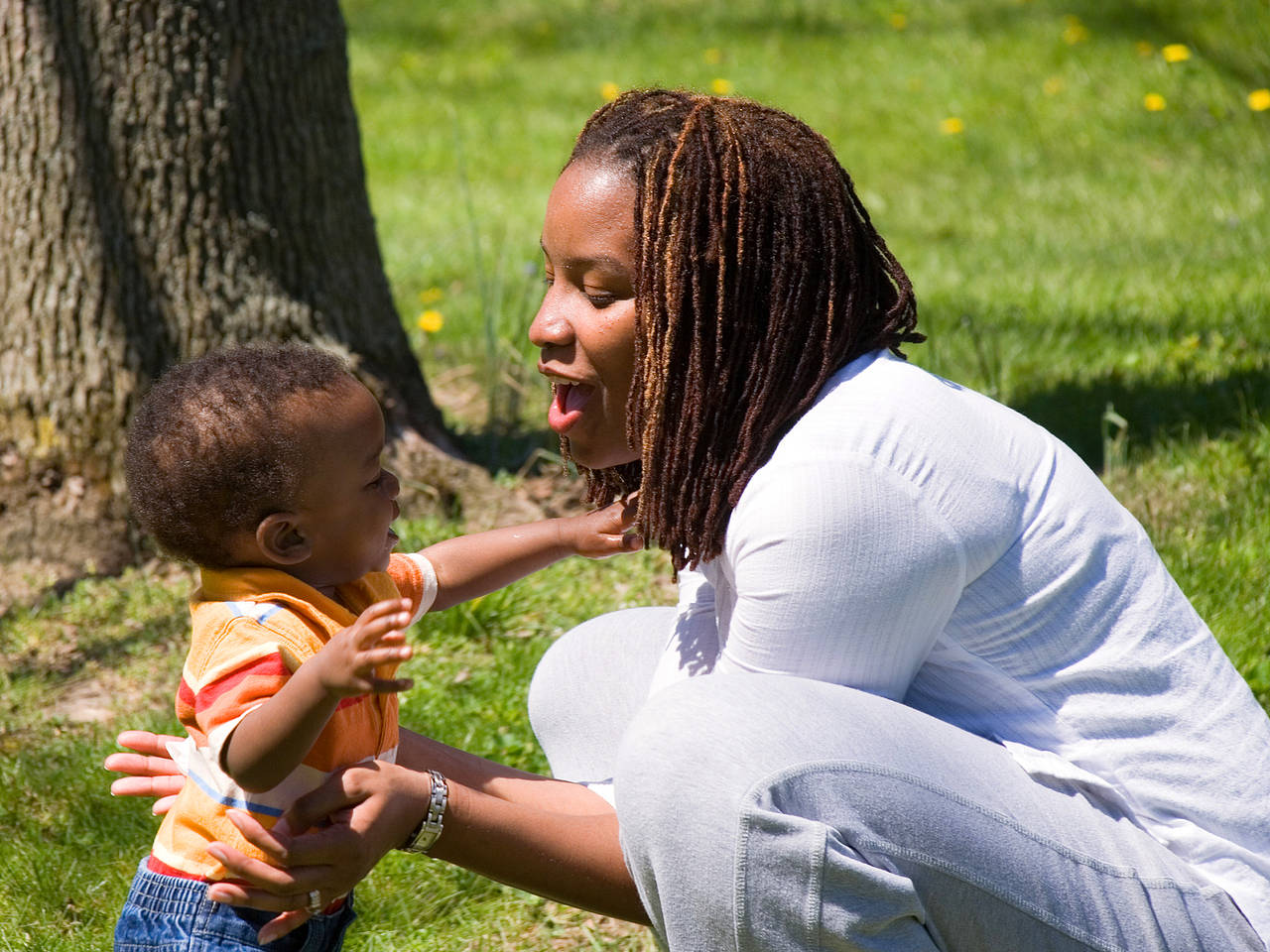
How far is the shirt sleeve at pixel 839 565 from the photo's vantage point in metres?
1.77

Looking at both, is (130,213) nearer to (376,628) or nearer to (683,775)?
(376,628)

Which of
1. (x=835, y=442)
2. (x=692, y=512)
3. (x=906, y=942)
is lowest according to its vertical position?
(x=906, y=942)

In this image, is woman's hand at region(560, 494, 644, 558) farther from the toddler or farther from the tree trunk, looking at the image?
the tree trunk

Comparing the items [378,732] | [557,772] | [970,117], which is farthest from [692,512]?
[970,117]

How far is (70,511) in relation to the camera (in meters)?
3.70

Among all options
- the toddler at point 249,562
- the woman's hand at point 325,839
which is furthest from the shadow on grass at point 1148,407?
the woman's hand at point 325,839

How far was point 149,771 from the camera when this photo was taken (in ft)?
7.08

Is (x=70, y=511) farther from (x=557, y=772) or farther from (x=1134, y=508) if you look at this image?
(x=1134, y=508)

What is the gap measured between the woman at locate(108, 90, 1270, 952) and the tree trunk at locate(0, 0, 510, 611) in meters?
1.83

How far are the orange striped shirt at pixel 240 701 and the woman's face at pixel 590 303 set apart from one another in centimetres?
45

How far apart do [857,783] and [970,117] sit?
688 centimetres

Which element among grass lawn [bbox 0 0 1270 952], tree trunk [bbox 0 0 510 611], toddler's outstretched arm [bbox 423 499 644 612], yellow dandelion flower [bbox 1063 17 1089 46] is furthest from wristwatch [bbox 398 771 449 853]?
yellow dandelion flower [bbox 1063 17 1089 46]

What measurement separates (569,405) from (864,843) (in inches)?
29.9

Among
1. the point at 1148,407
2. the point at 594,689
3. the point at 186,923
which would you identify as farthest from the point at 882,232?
the point at 186,923
